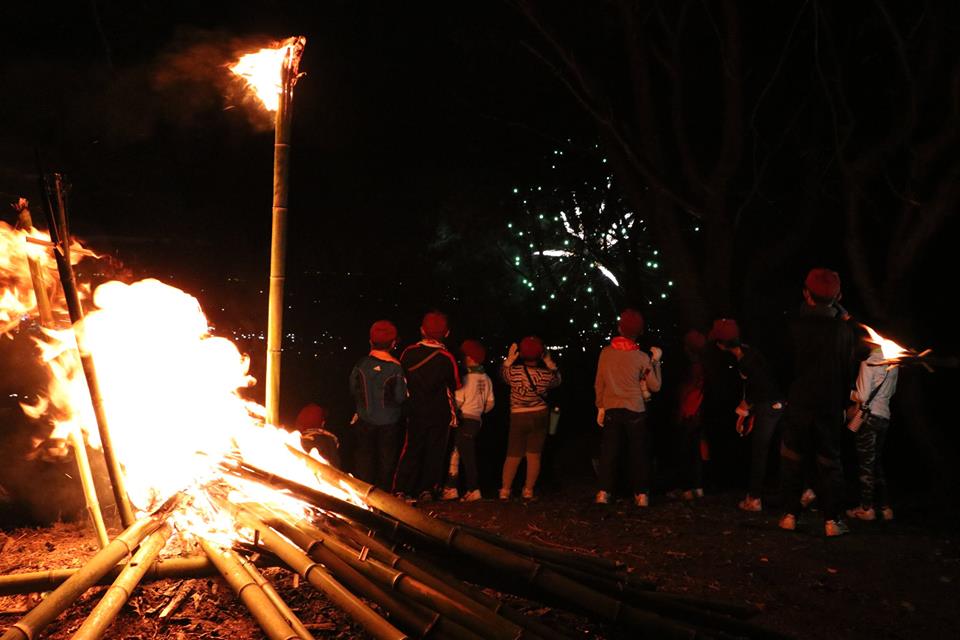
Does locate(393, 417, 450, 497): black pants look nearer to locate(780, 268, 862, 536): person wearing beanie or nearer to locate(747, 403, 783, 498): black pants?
locate(747, 403, 783, 498): black pants

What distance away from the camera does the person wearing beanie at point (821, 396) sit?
7.26 metres

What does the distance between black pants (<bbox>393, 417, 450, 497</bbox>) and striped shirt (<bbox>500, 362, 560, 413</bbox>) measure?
2.83ft

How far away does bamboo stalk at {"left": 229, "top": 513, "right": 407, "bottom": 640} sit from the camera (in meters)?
3.84

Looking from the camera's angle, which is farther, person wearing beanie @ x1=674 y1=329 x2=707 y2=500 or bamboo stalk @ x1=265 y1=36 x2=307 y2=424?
person wearing beanie @ x1=674 y1=329 x2=707 y2=500

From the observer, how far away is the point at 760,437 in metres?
8.29

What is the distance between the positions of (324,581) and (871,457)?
5.95m

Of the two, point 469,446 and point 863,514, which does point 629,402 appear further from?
point 863,514

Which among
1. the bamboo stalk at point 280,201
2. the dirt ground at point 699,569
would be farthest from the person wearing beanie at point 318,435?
the bamboo stalk at point 280,201

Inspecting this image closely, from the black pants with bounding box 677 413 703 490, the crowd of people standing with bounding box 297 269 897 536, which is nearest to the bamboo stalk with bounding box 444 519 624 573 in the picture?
the crowd of people standing with bounding box 297 269 897 536

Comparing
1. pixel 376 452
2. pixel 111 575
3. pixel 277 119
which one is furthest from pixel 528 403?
pixel 111 575

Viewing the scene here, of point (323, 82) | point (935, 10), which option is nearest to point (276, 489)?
point (935, 10)

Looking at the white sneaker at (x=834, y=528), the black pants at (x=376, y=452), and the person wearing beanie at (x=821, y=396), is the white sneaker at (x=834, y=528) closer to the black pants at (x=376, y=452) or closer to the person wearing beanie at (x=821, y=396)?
the person wearing beanie at (x=821, y=396)

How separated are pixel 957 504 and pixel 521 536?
16.8 ft

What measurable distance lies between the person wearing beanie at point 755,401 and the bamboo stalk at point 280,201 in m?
5.05
